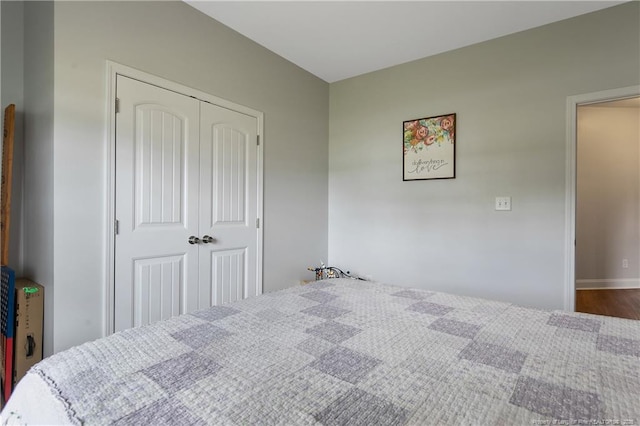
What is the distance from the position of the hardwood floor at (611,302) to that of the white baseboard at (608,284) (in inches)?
4.7

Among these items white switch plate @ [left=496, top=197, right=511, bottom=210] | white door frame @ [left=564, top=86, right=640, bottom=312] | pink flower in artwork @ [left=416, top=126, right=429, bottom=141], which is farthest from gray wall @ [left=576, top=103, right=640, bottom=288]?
pink flower in artwork @ [left=416, top=126, right=429, bottom=141]

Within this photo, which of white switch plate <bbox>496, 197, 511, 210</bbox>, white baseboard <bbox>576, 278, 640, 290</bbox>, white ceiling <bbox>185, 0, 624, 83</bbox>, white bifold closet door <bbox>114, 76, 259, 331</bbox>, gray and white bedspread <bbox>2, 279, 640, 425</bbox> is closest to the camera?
gray and white bedspread <bbox>2, 279, 640, 425</bbox>

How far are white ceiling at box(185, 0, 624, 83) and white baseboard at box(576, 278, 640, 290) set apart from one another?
348cm

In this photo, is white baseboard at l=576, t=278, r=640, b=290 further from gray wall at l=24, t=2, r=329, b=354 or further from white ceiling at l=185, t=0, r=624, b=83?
gray wall at l=24, t=2, r=329, b=354

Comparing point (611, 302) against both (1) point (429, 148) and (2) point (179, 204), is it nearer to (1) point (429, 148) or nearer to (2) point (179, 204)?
(1) point (429, 148)

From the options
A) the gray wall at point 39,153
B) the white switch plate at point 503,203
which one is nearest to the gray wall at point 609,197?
the white switch plate at point 503,203

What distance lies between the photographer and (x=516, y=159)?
8.22ft

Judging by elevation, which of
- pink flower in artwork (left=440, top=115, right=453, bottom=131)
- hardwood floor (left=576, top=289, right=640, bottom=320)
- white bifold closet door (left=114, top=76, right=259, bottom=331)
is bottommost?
hardwood floor (left=576, top=289, right=640, bottom=320)

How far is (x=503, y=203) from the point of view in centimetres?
255

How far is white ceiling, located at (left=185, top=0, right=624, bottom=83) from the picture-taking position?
7.22 ft

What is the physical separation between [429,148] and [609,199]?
3253 millimetres

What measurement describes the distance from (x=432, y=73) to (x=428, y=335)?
263 centimetres

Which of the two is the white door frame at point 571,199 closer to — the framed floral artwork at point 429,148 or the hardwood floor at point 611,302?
the framed floral artwork at point 429,148

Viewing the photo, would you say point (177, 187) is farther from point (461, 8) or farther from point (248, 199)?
point (461, 8)
